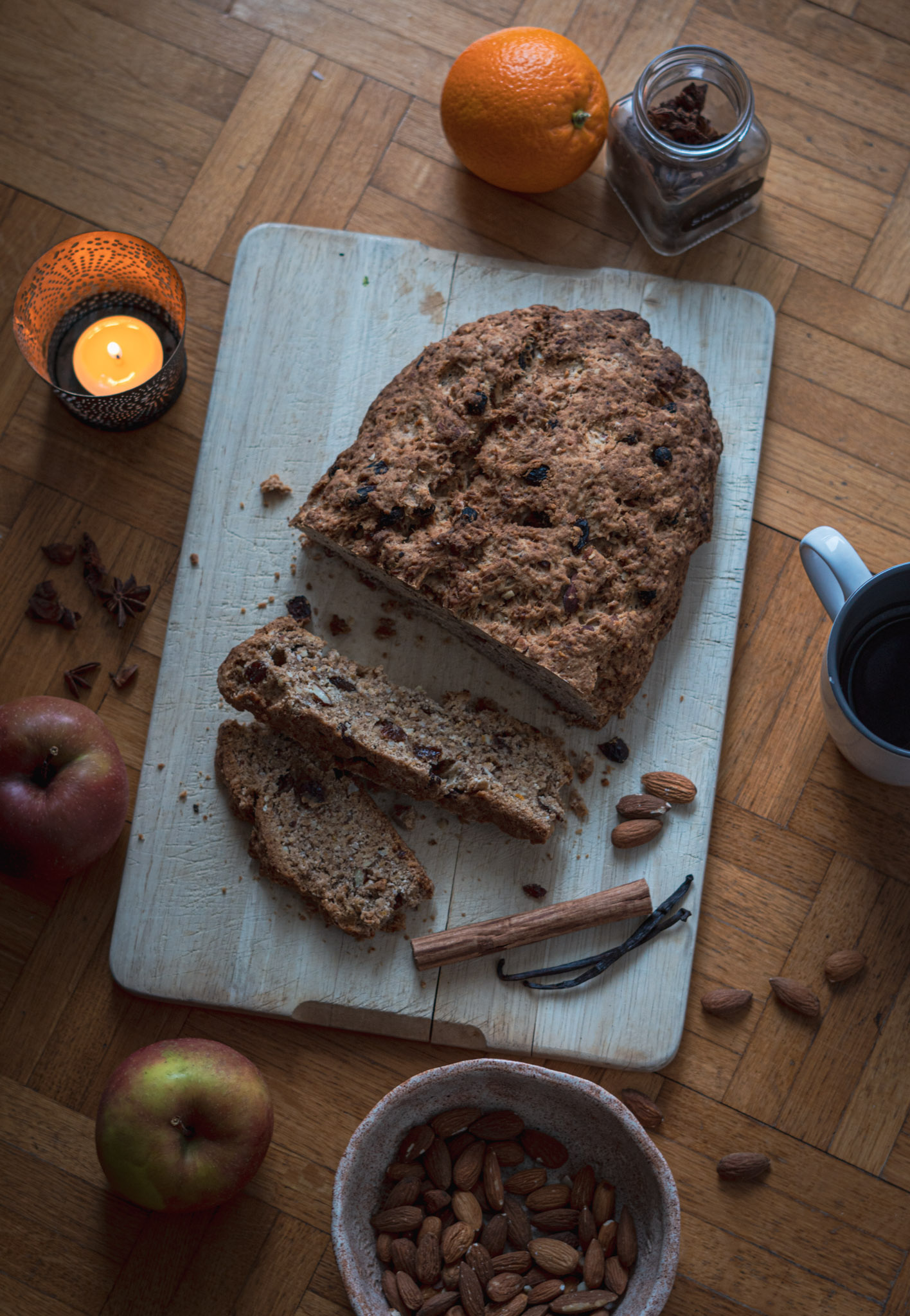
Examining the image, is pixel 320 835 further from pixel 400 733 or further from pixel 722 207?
pixel 722 207

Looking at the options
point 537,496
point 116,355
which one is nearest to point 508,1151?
point 537,496

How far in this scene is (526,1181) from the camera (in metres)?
2.11

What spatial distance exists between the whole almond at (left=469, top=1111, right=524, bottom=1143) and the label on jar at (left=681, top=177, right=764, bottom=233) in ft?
6.78

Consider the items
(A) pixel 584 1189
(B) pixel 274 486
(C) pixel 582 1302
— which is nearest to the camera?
(C) pixel 582 1302

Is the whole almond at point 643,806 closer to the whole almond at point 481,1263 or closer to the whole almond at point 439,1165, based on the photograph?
the whole almond at point 439,1165

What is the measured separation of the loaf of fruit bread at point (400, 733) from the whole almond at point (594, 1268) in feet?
2.77

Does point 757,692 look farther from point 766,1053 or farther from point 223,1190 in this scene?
point 223,1190

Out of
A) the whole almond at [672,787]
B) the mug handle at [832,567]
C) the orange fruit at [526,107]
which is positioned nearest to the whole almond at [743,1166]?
the whole almond at [672,787]

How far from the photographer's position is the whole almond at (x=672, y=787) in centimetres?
221

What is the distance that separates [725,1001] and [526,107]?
205 centimetres

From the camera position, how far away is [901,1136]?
2219 millimetres

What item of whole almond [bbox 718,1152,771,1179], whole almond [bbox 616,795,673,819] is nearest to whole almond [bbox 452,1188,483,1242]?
whole almond [bbox 718,1152,771,1179]

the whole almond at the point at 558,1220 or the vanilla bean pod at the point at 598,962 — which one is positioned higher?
the vanilla bean pod at the point at 598,962

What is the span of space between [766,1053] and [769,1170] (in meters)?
0.25
